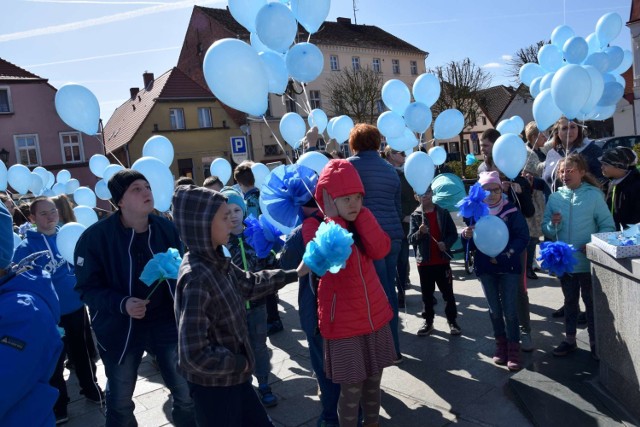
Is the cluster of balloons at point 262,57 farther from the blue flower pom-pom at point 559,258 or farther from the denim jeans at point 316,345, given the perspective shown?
the blue flower pom-pom at point 559,258

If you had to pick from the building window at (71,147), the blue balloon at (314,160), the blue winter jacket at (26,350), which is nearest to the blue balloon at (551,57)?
the blue balloon at (314,160)

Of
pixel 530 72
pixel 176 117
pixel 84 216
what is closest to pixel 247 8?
pixel 84 216

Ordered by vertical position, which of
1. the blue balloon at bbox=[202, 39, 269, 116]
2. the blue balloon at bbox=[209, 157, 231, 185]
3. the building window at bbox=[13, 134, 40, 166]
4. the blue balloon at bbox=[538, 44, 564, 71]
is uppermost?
the building window at bbox=[13, 134, 40, 166]

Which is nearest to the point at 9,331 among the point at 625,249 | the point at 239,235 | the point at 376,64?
→ the point at 239,235

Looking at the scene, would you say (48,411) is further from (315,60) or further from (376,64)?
(376,64)

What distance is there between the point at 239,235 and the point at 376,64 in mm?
37216

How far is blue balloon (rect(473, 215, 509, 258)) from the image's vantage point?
359 centimetres

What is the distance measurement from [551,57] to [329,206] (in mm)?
5101

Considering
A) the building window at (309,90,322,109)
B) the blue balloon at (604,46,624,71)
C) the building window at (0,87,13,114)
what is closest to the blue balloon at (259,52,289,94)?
the blue balloon at (604,46,624,71)

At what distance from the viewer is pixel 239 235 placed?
368cm

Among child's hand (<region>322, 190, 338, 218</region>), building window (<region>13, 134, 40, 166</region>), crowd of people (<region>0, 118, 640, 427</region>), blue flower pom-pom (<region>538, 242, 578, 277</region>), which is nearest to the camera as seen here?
crowd of people (<region>0, 118, 640, 427</region>)

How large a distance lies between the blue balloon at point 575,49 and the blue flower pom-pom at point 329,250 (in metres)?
5.10

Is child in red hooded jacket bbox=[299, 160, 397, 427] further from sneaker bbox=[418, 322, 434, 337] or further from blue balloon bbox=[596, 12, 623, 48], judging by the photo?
blue balloon bbox=[596, 12, 623, 48]

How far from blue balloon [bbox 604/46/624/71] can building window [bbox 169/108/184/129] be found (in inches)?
1012
